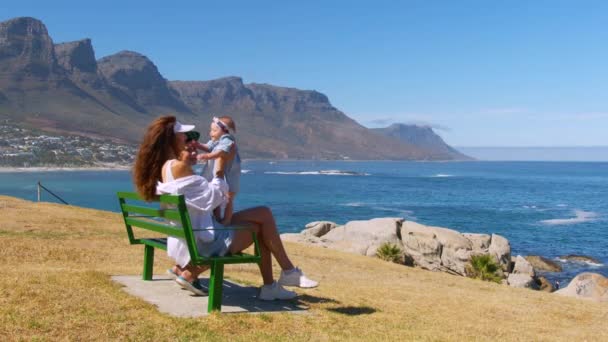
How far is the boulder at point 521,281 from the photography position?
26.0 m

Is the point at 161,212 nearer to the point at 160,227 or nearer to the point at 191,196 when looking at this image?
the point at 160,227

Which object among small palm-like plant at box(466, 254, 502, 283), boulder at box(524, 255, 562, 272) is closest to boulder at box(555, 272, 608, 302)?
small palm-like plant at box(466, 254, 502, 283)

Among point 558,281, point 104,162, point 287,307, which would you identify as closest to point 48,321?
point 287,307

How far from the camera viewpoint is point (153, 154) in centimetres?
752

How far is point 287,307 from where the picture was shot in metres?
8.10

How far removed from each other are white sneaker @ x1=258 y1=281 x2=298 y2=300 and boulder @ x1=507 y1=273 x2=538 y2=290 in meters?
19.5

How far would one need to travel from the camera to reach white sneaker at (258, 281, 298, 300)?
8266mm

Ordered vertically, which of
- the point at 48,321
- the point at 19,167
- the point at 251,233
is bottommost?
the point at 19,167

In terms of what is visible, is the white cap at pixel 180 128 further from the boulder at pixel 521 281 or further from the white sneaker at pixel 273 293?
the boulder at pixel 521 281

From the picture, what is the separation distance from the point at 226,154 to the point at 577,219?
67437 millimetres

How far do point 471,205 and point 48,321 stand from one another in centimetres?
8400

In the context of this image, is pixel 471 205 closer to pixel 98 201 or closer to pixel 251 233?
pixel 98 201

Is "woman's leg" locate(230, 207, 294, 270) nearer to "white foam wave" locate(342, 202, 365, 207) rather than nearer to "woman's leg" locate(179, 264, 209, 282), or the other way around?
"woman's leg" locate(179, 264, 209, 282)

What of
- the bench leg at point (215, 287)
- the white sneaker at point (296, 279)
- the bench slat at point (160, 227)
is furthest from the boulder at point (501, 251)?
the bench leg at point (215, 287)
